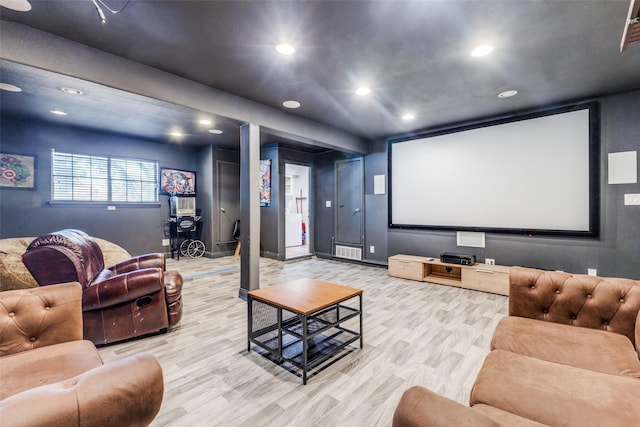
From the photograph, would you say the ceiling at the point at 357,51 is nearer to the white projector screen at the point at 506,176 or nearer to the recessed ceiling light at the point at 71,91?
the recessed ceiling light at the point at 71,91

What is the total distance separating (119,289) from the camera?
91.2 inches

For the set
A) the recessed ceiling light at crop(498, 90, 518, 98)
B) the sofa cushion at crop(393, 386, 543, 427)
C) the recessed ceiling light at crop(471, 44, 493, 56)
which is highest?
the recessed ceiling light at crop(498, 90, 518, 98)

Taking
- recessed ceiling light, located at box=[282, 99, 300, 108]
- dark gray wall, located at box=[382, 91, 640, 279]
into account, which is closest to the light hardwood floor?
dark gray wall, located at box=[382, 91, 640, 279]

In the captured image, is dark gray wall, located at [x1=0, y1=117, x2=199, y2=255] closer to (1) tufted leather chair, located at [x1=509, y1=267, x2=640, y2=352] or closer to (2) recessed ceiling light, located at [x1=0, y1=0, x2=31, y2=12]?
(2) recessed ceiling light, located at [x1=0, y1=0, x2=31, y2=12]

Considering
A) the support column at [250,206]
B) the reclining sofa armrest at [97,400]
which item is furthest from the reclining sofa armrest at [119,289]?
the reclining sofa armrest at [97,400]

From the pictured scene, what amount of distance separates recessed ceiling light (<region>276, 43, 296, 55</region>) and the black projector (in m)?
3.58

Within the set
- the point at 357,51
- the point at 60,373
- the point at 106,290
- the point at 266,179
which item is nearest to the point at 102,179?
the point at 266,179

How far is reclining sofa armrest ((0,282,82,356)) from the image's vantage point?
1440 mm

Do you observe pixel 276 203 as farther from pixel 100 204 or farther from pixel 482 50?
pixel 482 50

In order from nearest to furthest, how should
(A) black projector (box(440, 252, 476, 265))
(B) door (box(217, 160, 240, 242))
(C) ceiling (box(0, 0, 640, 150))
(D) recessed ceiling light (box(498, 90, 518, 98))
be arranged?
(C) ceiling (box(0, 0, 640, 150)), (D) recessed ceiling light (box(498, 90, 518, 98)), (A) black projector (box(440, 252, 476, 265)), (B) door (box(217, 160, 240, 242))

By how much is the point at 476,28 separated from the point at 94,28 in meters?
2.92

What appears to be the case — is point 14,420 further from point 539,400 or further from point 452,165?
point 452,165

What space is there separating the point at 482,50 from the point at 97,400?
322 centimetres

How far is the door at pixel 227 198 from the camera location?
651cm
